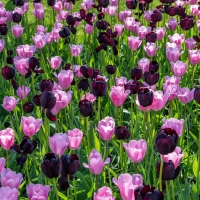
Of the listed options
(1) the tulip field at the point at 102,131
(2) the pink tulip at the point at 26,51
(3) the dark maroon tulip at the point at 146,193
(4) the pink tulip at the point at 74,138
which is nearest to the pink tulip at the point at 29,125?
(1) the tulip field at the point at 102,131

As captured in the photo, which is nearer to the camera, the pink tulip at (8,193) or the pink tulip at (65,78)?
the pink tulip at (8,193)

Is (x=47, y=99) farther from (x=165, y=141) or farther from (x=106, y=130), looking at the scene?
(x=165, y=141)

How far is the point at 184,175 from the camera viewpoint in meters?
3.01

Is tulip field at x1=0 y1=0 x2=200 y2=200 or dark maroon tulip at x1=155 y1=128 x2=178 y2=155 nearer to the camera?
dark maroon tulip at x1=155 y1=128 x2=178 y2=155

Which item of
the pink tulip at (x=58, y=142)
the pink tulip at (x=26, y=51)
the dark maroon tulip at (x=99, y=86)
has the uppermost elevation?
the pink tulip at (x=58, y=142)

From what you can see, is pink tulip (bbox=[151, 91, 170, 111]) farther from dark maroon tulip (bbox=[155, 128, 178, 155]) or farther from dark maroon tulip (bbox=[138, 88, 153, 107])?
dark maroon tulip (bbox=[155, 128, 178, 155])

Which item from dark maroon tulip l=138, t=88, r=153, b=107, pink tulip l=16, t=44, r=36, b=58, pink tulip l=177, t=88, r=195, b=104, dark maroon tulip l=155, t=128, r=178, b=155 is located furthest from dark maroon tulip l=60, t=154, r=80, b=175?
pink tulip l=16, t=44, r=36, b=58

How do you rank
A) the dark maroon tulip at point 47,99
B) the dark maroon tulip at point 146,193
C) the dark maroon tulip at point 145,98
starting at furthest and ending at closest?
1. the dark maroon tulip at point 47,99
2. the dark maroon tulip at point 145,98
3. the dark maroon tulip at point 146,193

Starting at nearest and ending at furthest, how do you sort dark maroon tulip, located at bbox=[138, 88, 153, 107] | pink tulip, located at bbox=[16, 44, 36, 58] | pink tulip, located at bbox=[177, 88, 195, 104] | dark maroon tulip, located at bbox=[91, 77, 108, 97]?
dark maroon tulip, located at bbox=[138, 88, 153, 107] < dark maroon tulip, located at bbox=[91, 77, 108, 97] < pink tulip, located at bbox=[177, 88, 195, 104] < pink tulip, located at bbox=[16, 44, 36, 58]

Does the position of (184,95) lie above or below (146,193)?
below

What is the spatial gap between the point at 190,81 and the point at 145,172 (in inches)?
74.8

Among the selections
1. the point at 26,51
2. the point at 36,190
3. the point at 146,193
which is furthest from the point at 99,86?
the point at 26,51

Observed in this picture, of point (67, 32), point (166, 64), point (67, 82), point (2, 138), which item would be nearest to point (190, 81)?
point (166, 64)

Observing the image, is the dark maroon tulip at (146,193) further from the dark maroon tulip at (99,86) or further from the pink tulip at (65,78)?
the pink tulip at (65,78)
